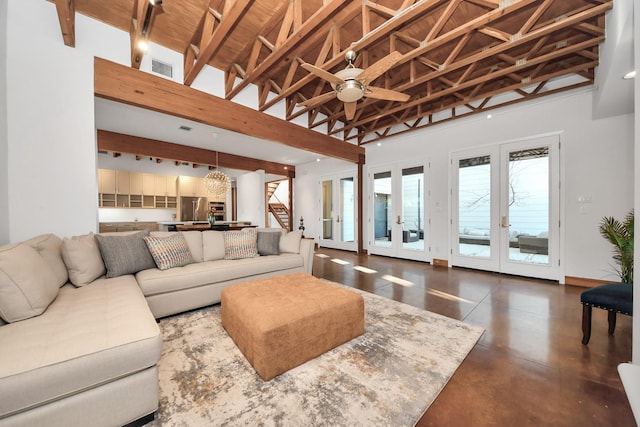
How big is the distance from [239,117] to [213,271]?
2.48 meters

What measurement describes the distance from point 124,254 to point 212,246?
3.20 ft

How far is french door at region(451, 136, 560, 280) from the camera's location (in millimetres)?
3947

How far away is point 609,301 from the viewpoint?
1.92 m

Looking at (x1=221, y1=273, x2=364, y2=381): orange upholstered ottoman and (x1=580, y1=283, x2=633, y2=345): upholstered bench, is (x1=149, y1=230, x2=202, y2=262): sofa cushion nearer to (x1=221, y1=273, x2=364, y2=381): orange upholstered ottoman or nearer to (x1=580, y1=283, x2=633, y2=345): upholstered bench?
(x1=221, y1=273, x2=364, y2=381): orange upholstered ottoman

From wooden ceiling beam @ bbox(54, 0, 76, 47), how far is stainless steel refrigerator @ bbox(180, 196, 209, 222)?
5.91m

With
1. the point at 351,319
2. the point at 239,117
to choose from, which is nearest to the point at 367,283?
the point at 351,319

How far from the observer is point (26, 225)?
8.07 feet

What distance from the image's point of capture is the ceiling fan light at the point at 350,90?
2512 mm

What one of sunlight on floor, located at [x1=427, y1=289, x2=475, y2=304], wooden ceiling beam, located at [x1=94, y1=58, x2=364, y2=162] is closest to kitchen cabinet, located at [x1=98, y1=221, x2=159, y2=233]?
wooden ceiling beam, located at [x1=94, y1=58, x2=364, y2=162]

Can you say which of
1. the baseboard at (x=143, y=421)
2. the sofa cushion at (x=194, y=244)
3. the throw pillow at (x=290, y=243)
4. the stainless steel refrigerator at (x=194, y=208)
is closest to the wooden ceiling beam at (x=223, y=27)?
the sofa cushion at (x=194, y=244)

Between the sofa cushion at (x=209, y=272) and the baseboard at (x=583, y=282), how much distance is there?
4.25 metres

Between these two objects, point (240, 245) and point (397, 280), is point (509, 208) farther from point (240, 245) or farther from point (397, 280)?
point (240, 245)

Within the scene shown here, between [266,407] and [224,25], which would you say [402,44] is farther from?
[266,407]

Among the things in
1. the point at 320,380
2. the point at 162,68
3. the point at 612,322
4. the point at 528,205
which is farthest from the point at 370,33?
the point at 528,205
